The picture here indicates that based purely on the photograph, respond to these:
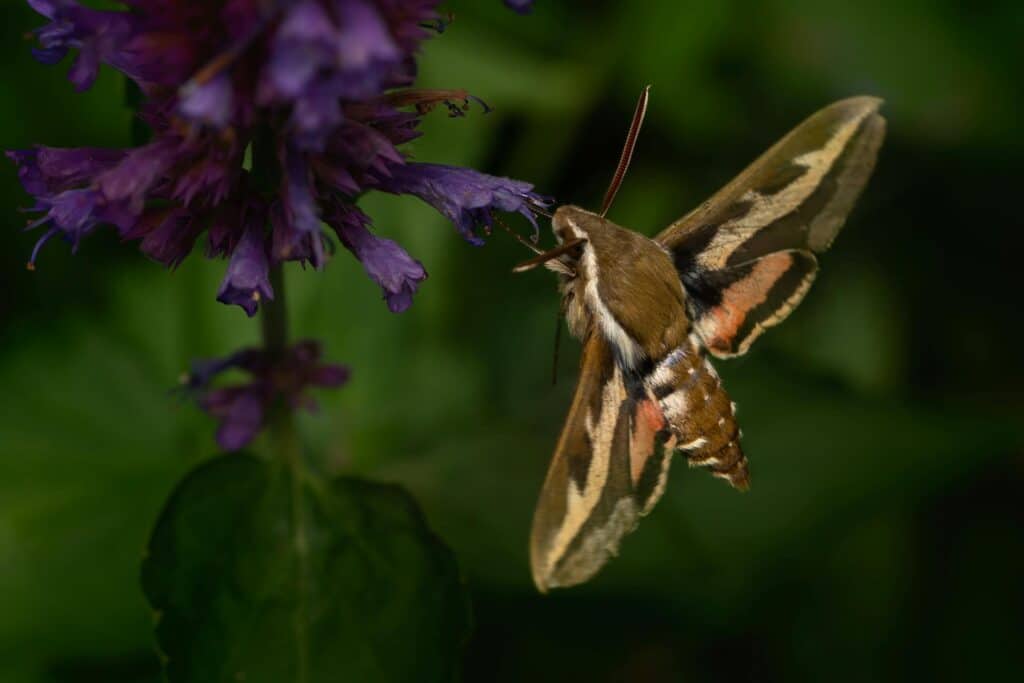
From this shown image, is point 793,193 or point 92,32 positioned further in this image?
point 793,193

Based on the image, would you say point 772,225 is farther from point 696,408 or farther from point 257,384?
point 257,384

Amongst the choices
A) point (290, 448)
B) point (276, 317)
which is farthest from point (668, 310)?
point (290, 448)

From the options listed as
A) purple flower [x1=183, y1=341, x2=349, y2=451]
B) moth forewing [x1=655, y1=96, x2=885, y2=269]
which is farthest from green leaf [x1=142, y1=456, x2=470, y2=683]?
moth forewing [x1=655, y1=96, x2=885, y2=269]

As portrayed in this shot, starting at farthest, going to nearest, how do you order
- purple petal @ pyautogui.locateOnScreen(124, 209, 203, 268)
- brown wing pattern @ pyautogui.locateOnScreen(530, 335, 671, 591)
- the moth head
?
brown wing pattern @ pyautogui.locateOnScreen(530, 335, 671, 591), the moth head, purple petal @ pyautogui.locateOnScreen(124, 209, 203, 268)

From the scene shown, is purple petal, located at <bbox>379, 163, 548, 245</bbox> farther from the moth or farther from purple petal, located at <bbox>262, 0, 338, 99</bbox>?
purple petal, located at <bbox>262, 0, 338, 99</bbox>

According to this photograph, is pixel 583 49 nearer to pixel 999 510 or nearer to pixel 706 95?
pixel 706 95

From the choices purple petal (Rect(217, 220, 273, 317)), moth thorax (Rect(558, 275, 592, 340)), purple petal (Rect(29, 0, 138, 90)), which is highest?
purple petal (Rect(29, 0, 138, 90))

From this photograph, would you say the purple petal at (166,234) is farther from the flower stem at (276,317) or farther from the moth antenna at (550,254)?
the moth antenna at (550,254)
